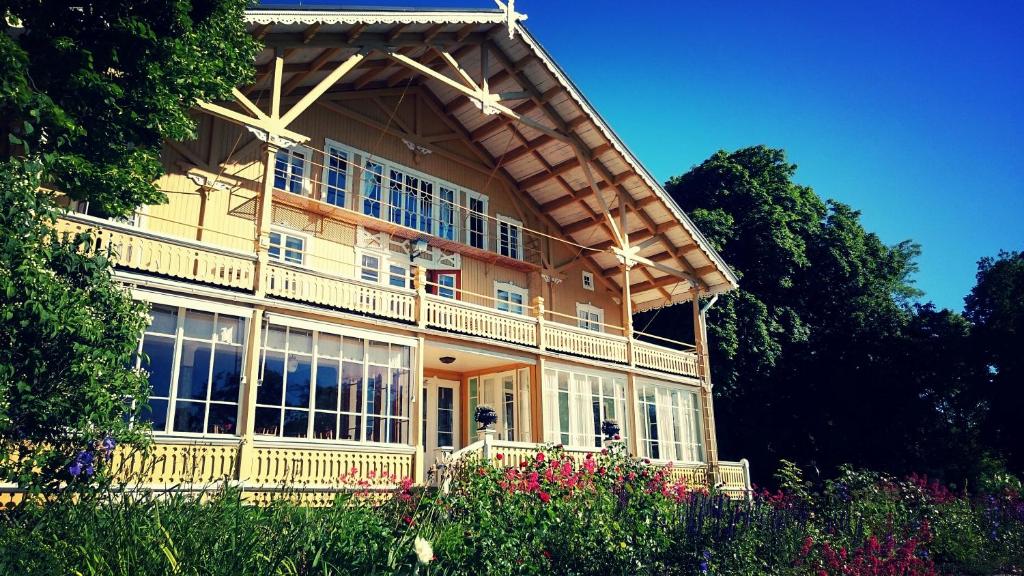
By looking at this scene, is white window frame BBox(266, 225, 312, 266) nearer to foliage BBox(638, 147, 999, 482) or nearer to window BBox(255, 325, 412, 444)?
window BBox(255, 325, 412, 444)

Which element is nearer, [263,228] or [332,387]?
[263,228]

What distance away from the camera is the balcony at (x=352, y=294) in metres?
12.2

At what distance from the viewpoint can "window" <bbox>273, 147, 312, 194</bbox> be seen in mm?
17672

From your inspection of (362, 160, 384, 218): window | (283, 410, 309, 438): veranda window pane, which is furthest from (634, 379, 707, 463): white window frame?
(283, 410, 309, 438): veranda window pane

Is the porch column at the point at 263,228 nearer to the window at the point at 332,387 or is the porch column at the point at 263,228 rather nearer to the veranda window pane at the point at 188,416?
the window at the point at 332,387

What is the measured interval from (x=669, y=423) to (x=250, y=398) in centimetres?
1263

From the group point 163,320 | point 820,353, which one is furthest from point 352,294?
point 820,353

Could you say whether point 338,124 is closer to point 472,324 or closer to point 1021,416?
point 472,324

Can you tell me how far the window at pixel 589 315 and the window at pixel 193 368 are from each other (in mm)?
12890

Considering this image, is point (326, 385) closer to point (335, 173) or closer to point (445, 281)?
point (335, 173)

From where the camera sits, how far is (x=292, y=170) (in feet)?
58.8

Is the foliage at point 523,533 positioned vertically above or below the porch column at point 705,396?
below

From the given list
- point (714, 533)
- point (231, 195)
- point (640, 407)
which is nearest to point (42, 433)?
point (714, 533)

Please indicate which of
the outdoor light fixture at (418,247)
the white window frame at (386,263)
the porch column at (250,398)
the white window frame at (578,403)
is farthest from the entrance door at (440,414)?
the porch column at (250,398)
